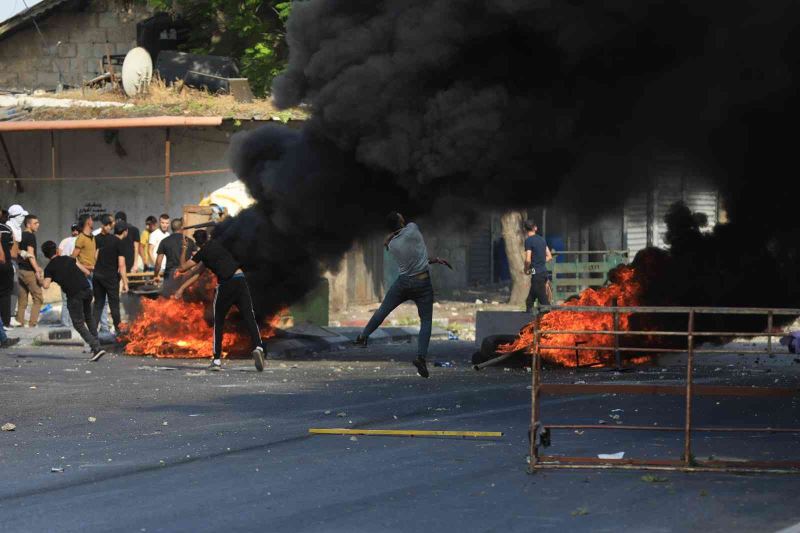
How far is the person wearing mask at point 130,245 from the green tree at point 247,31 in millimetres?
7470

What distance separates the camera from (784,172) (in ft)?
47.1

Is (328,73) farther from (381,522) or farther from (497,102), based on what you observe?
(381,522)

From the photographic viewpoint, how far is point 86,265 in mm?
19047

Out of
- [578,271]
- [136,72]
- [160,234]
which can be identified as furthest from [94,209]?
[578,271]

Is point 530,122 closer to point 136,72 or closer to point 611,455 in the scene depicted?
point 611,455

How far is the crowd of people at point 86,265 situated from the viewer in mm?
16359

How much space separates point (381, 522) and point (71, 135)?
71.4 ft

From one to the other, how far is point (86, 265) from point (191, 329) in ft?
10.7

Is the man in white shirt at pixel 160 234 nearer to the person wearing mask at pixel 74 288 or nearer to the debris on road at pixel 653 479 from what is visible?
the person wearing mask at pixel 74 288

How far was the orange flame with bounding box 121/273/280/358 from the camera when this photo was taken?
16531 mm

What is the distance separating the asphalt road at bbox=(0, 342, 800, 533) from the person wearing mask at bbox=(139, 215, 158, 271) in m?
8.96

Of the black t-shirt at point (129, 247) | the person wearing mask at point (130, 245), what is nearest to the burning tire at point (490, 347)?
the person wearing mask at point (130, 245)

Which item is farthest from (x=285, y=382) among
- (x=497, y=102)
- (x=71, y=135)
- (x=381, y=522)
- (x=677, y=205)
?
(x=71, y=135)

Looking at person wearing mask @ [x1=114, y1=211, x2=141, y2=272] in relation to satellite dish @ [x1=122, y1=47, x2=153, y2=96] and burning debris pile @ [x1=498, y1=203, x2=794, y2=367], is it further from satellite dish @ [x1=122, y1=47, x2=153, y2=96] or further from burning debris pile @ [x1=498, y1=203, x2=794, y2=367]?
burning debris pile @ [x1=498, y1=203, x2=794, y2=367]
